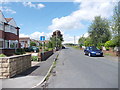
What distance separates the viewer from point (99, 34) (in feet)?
102

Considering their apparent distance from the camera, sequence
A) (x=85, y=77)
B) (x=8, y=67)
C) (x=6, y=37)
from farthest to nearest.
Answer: (x=6, y=37) → (x=85, y=77) → (x=8, y=67)

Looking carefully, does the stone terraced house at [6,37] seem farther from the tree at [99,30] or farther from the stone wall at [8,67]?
the tree at [99,30]

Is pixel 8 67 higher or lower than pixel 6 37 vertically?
lower

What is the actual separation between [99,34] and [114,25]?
562 inches

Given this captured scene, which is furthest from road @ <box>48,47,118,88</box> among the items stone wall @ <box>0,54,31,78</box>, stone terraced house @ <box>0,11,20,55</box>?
stone terraced house @ <box>0,11,20,55</box>

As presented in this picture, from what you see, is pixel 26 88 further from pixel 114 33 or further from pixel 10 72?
pixel 114 33

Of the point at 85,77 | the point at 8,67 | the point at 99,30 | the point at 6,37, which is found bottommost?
the point at 85,77

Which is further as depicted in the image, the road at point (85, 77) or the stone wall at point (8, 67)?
the stone wall at point (8, 67)

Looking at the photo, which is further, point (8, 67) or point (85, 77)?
point (85, 77)

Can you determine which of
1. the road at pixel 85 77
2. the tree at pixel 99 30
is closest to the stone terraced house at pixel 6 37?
the road at pixel 85 77

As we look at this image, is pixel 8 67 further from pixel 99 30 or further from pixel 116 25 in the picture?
pixel 99 30

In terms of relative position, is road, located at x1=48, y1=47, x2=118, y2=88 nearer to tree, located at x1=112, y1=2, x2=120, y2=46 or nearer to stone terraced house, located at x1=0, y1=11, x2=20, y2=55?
tree, located at x1=112, y1=2, x2=120, y2=46

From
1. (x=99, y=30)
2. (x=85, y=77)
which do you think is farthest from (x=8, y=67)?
(x=99, y=30)

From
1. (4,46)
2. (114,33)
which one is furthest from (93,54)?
(4,46)
